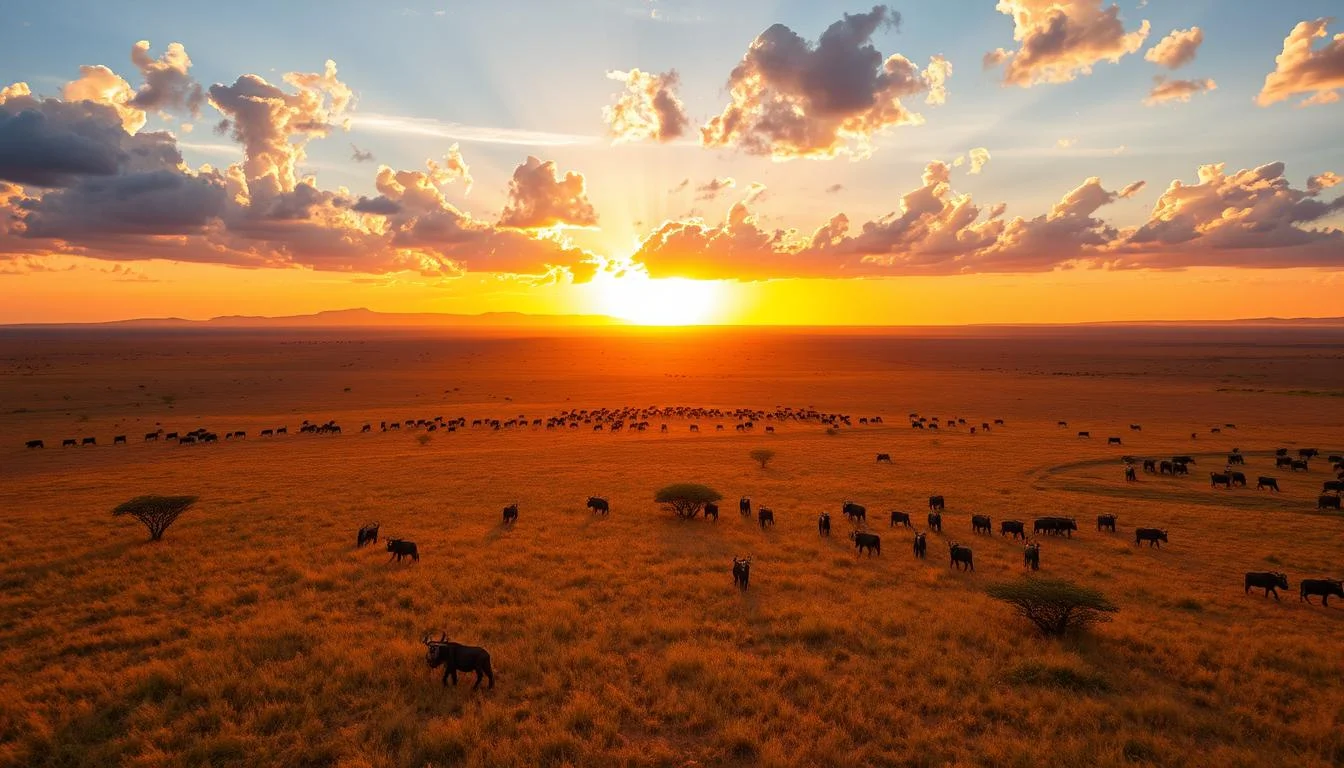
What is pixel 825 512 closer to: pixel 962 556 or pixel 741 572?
pixel 962 556

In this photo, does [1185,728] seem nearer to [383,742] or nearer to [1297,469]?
[383,742]

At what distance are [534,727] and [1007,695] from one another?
9.30 m

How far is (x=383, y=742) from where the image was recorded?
10.4m

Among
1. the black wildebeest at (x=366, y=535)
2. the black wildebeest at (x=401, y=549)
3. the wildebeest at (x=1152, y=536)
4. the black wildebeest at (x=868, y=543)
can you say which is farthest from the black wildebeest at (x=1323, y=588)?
the black wildebeest at (x=366, y=535)

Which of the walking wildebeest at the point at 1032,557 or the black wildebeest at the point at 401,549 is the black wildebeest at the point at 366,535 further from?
the walking wildebeest at the point at 1032,557

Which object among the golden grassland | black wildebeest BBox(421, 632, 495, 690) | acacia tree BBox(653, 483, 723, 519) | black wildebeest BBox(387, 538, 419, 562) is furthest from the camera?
acacia tree BBox(653, 483, 723, 519)

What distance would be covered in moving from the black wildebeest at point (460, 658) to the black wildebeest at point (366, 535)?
37.3 ft

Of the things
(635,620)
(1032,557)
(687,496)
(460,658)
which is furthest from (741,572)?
(1032,557)

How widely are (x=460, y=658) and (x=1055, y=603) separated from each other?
13872mm

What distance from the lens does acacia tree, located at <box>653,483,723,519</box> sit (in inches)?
1040

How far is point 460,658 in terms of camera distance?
12.2 meters

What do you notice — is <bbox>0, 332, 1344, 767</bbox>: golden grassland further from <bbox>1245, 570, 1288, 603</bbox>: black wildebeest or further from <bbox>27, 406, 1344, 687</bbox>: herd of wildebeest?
<bbox>27, 406, 1344, 687</bbox>: herd of wildebeest

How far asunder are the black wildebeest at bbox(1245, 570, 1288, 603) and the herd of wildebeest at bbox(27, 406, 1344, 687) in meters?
0.02

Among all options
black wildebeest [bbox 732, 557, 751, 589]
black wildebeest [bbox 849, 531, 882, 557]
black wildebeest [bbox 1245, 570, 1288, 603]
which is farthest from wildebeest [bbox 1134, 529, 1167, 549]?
black wildebeest [bbox 732, 557, 751, 589]
